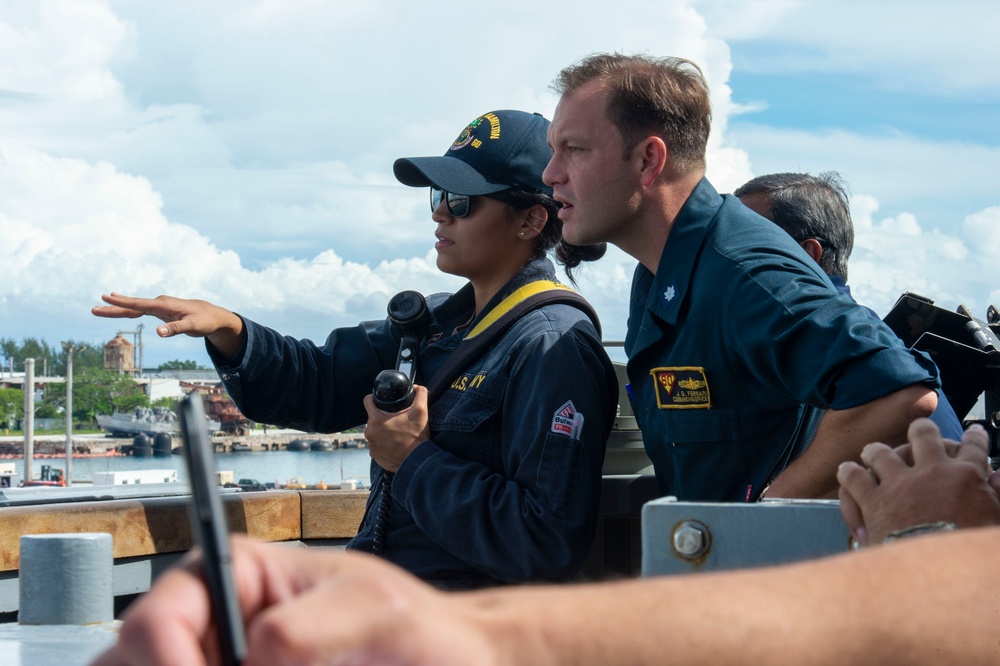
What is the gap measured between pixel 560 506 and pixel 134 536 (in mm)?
2114

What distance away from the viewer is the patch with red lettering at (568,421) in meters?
3.06

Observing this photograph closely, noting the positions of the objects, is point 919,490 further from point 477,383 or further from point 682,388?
point 477,383

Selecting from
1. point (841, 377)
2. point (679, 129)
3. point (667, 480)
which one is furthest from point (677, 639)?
point (679, 129)

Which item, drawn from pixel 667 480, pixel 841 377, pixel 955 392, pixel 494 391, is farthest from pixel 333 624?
pixel 955 392

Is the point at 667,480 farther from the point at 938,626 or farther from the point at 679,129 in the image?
the point at 938,626

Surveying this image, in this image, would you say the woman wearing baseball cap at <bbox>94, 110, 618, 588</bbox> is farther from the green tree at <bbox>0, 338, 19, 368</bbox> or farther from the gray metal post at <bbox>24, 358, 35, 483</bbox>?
the green tree at <bbox>0, 338, 19, 368</bbox>

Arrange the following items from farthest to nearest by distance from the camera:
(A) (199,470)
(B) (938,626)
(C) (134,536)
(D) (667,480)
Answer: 1. (C) (134,536)
2. (D) (667,480)
3. (B) (938,626)
4. (A) (199,470)

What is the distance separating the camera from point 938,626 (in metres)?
0.93

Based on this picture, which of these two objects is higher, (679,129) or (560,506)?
(679,129)

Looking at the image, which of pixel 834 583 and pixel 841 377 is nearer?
pixel 834 583

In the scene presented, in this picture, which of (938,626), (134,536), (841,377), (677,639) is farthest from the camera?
(134,536)

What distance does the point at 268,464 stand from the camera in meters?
109

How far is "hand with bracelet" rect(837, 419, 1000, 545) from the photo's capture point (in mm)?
1398

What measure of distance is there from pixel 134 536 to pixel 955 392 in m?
3.02
